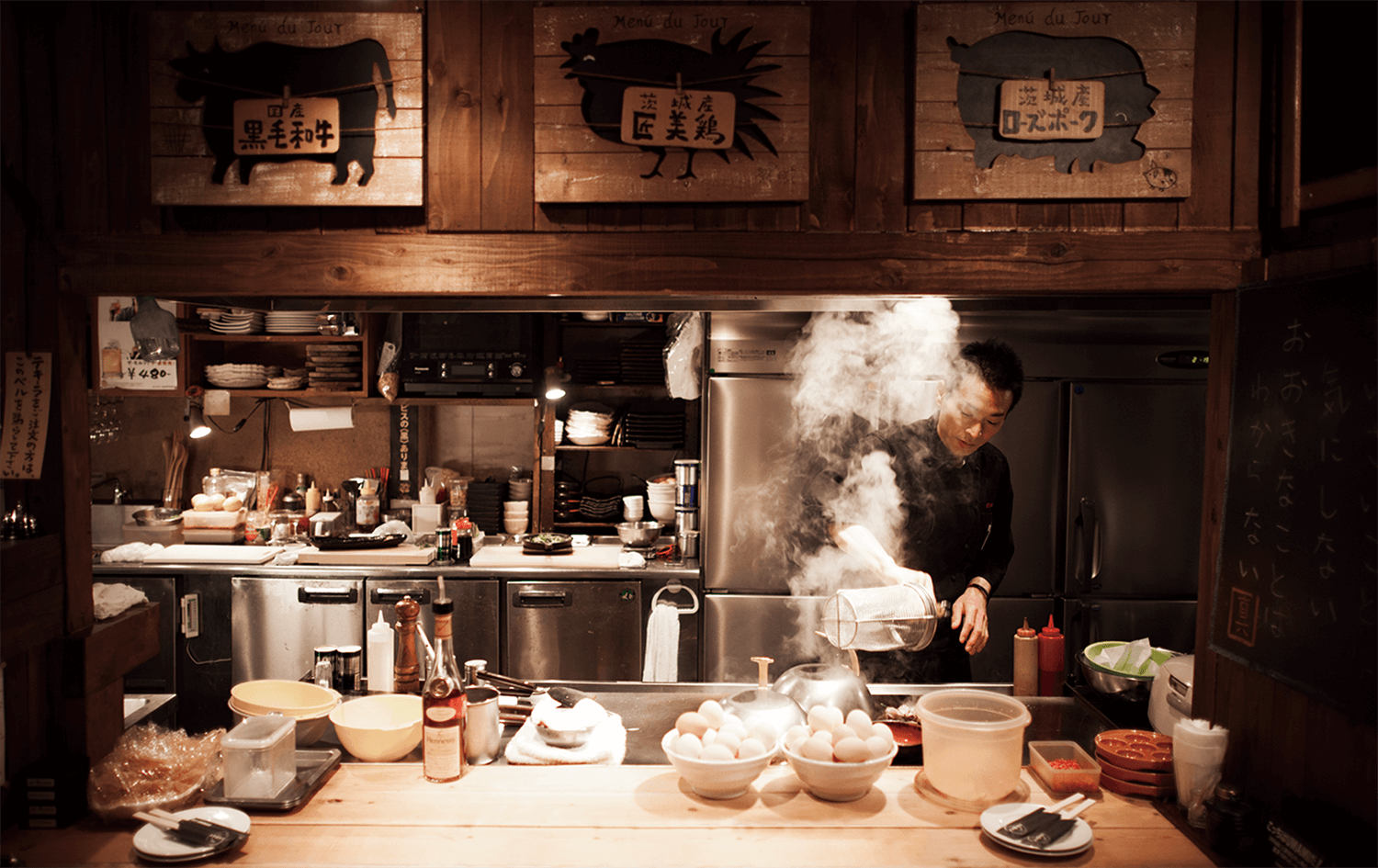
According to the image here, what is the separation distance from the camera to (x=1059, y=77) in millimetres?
1858

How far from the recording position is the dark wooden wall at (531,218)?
1.89m

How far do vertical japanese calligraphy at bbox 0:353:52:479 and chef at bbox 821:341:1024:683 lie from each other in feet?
10.8

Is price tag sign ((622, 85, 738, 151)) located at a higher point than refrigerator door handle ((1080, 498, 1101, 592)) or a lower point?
higher

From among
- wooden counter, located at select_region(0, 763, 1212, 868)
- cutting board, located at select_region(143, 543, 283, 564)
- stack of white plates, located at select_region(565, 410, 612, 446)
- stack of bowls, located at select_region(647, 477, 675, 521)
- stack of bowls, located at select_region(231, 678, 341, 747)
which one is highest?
stack of white plates, located at select_region(565, 410, 612, 446)

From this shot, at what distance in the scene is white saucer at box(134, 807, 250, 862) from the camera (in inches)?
64.9

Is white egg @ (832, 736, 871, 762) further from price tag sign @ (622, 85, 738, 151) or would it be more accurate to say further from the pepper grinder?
price tag sign @ (622, 85, 738, 151)

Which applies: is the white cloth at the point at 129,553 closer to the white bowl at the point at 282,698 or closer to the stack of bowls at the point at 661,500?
the stack of bowls at the point at 661,500

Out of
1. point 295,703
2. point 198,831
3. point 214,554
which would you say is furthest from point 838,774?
point 214,554

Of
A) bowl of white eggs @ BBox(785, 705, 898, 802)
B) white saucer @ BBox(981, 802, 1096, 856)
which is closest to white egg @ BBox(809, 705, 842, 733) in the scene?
bowl of white eggs @ BBox(785, 705, 898, 802)

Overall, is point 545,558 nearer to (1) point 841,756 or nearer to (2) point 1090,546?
(2) point 1090,546

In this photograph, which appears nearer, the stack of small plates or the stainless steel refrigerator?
the stainless steel refrigerator

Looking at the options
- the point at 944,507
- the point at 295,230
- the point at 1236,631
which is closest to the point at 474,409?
the point at 944,507

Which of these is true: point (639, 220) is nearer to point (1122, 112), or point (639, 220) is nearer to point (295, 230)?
point (295, 230)

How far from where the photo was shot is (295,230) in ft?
6.42
